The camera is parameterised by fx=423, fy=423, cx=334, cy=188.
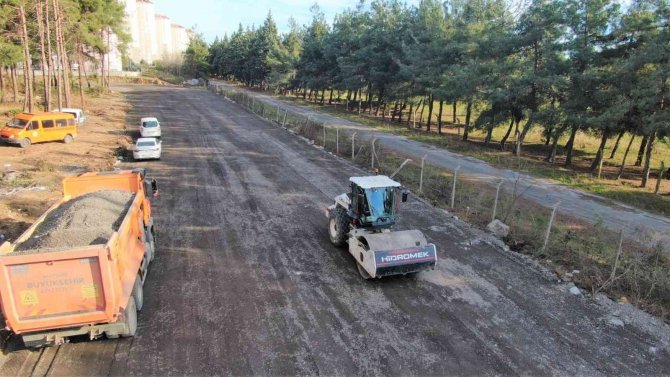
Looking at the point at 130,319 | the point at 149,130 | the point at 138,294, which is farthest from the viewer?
the point at 149,130

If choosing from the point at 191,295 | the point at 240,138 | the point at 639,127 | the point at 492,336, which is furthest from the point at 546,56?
the point at 191,295

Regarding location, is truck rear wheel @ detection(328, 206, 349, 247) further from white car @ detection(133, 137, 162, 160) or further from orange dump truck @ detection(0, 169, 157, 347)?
white car @ detection(133, 137, 162, 160)

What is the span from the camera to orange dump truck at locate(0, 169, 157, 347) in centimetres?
666

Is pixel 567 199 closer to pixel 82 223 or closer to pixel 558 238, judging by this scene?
pixel 558 238

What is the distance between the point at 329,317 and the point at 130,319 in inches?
148

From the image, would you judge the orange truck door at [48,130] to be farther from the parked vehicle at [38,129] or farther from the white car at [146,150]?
the white car at [146,150]

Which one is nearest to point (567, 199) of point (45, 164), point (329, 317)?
point (329, 317)

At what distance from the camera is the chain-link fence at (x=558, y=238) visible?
10.0 m

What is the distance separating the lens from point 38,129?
89.4ft

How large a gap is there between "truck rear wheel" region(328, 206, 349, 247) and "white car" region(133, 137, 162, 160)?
15.0 meters

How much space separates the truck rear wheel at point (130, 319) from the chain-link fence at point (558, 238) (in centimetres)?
1001

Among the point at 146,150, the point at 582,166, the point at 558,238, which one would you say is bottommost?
the point at 582,166

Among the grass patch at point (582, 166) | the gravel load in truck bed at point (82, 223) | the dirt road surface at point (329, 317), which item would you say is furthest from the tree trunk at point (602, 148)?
the gravel load in truck bed at point (82, 223)

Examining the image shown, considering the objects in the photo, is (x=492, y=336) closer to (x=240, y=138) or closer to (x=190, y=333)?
(x=190, y=333)
